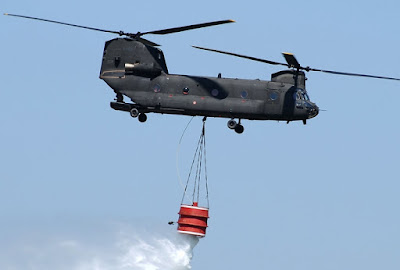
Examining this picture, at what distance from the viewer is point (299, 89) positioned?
2813 inches

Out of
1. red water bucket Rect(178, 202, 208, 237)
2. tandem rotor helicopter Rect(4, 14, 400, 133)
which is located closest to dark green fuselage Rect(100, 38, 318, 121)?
tandem rotor helicopter Rect(4, 14, 400, 133)

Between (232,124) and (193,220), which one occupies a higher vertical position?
(232,124)

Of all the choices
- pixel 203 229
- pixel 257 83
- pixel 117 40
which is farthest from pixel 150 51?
pixel 203 229

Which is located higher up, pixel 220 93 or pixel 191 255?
pixel 220 93

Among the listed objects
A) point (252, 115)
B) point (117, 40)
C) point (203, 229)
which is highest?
point (117, 40)

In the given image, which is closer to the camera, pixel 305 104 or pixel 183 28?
pixel 183 28

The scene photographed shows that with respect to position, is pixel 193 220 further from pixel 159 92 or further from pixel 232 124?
pixel 159 92

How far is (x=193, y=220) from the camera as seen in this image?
6925 centimetres

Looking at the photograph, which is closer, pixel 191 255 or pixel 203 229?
pixel 203 229

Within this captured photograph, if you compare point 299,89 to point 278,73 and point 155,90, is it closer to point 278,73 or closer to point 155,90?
→ point 278,73

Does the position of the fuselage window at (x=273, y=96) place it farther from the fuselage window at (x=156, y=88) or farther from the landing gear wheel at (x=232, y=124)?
the fuselage window at (x=156, y=88)

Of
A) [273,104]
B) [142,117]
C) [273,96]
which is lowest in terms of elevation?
[142,117]

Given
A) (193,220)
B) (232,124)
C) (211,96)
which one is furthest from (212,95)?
(193,220)

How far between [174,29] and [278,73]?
23.5 ft
